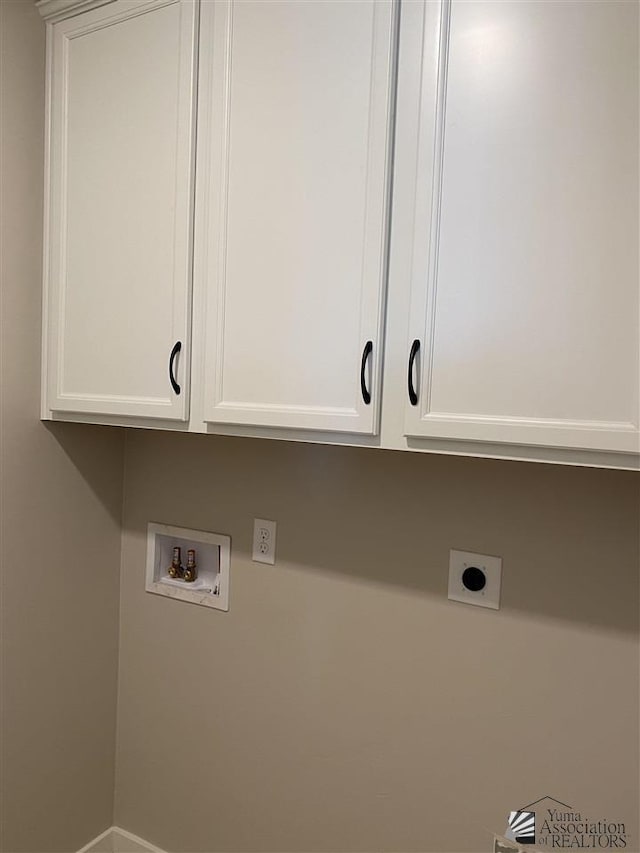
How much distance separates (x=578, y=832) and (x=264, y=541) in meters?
0.91

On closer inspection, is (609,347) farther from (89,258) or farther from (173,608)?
(173,608)

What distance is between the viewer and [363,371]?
1165 mm

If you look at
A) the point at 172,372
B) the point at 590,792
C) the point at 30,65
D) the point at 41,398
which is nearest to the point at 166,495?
the point at 41,398

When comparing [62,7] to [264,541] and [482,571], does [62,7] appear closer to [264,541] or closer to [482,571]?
[264,541]

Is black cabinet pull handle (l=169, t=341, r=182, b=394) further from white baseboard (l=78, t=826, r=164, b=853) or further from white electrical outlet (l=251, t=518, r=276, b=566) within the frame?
white baseboard (l=78, t=826, r=164, b=853)

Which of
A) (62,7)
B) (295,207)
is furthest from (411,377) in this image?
(62,7)

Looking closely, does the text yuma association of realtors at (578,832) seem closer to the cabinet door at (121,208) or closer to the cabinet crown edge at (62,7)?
the cabinet door at (121,208)

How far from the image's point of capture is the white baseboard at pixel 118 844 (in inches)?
75.4

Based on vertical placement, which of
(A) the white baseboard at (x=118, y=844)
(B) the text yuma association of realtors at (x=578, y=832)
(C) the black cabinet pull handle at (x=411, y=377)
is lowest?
(A) the white baseboard at (x=118, y=844)

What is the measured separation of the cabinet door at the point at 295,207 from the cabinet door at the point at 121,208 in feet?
0.23

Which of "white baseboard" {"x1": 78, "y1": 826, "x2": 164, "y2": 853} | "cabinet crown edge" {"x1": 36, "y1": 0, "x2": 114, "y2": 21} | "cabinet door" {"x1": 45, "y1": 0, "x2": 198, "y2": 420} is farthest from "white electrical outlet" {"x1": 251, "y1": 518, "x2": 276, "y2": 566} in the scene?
"cabinet crown edge" {"x1": 36, "y1": 0, "x2": 114, "y2": 21}

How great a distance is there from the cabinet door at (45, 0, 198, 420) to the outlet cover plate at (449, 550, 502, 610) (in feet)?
2.18

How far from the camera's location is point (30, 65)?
1561mm

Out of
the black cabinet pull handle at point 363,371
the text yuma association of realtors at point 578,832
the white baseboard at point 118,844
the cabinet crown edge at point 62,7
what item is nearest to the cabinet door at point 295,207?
the black cabinet pull handle at point 363,371
